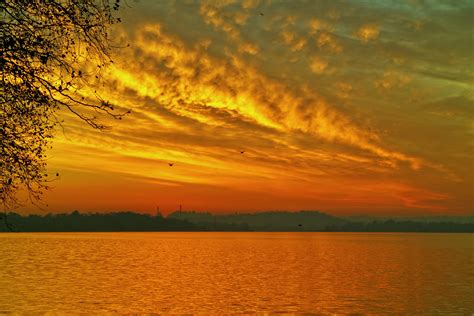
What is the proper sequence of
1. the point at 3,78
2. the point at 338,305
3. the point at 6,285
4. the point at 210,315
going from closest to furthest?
the point at 3,78, the point at 210,315, the point at 338,305, the point at 6,285

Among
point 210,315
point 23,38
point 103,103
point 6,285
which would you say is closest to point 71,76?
point 103,103

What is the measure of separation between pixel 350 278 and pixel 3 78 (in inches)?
2973

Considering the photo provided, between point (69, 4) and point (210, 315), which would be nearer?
point (69, 4)

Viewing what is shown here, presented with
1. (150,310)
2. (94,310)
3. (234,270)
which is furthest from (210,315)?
(234,270)

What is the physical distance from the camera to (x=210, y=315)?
4947 centimetres

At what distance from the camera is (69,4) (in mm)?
16625

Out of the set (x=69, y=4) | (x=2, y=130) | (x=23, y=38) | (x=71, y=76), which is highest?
(x=69, y=4)

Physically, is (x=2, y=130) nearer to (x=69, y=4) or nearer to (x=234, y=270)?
(x=69, y=4)

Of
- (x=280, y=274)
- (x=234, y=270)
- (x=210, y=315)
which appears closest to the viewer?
(x=210, y=315)

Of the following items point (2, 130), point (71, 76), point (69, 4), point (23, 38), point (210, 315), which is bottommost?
point (210, 315)

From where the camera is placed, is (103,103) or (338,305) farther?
(338,305)

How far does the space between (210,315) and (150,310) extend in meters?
6.21

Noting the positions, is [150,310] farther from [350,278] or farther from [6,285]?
[350,278]

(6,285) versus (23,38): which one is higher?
(23,38)
